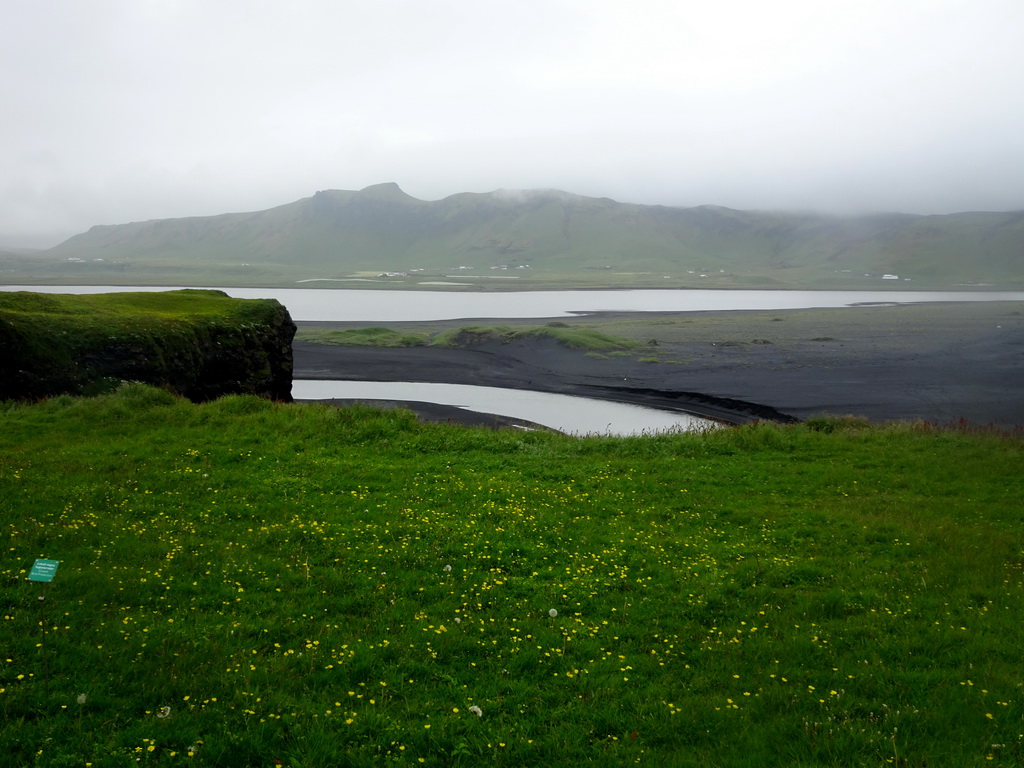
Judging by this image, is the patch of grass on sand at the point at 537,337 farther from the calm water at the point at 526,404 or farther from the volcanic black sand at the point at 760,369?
the calm water at the point at 526,404

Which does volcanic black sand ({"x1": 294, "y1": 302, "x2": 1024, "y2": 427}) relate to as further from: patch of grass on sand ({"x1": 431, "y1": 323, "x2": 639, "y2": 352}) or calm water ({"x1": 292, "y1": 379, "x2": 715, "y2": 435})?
calm water ({"x1": 292, "y1": 379, "x2": 715, "y2": 435})

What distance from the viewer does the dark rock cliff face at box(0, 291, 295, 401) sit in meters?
23.3

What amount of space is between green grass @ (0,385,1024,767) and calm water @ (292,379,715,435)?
18126mm

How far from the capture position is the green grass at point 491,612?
619cm

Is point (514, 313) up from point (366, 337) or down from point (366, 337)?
up

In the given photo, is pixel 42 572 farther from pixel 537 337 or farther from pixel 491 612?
pixel 537 337

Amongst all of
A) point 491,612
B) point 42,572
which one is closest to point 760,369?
point 491,612

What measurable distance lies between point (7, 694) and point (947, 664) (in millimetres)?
9620

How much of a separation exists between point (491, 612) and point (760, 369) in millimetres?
46500

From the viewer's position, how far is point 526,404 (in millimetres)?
41906

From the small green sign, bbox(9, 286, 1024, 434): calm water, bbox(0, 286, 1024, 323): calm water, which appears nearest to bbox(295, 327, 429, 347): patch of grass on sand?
bbox(9, 286, 1024, 434): calm water

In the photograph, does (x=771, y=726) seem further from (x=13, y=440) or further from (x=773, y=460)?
(x=13, y=440)

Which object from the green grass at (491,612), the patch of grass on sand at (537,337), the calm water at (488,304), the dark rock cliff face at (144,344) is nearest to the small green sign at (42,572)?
the green grass at (491,612)

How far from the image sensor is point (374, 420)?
68.6ft
